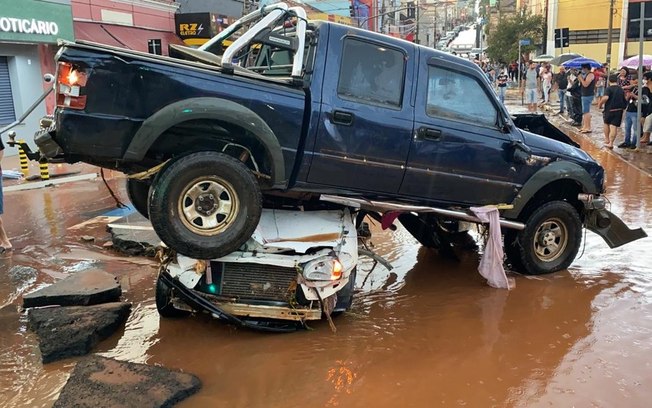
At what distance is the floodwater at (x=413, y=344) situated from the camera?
3920mm

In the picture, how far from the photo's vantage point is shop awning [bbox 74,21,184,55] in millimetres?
17969

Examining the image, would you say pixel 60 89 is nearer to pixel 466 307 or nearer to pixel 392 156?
pixel 392 156

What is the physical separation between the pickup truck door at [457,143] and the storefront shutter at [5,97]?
46.4 ft

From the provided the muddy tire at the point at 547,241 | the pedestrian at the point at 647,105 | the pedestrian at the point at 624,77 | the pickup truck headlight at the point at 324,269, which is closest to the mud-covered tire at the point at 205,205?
the pickup truck headlight at the point at 324,269

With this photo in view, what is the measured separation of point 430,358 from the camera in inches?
174

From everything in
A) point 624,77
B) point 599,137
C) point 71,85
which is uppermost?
point 624,77

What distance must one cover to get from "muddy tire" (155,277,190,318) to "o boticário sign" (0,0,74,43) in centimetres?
1240

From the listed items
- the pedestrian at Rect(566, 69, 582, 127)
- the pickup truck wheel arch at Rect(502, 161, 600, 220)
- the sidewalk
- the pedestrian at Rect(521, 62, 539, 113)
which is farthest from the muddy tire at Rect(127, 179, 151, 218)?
the pedestrian at Rect(521, 62, 539, 113)

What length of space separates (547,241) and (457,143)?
181cm

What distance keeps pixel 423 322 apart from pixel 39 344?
10.3ft

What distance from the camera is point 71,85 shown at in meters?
3.99

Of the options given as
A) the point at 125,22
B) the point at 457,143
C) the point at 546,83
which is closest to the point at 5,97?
the point at 125,22

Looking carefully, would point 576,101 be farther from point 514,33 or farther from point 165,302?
point 514,33

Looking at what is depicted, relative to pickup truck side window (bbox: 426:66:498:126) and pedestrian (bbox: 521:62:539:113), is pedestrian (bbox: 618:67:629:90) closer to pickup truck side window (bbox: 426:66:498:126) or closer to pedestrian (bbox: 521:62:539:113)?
pedestrian (bbox: 521:62:539:113)
